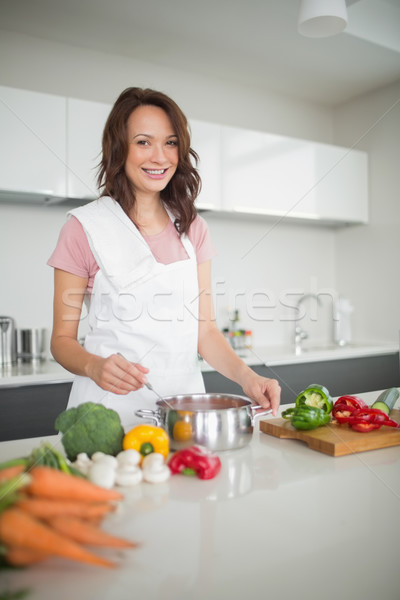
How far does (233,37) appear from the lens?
2.85m

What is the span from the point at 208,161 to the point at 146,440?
221 cm

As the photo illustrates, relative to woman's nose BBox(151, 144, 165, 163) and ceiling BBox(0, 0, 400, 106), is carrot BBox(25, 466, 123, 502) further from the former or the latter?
ceiling BBox(0, 0, 400, 106)

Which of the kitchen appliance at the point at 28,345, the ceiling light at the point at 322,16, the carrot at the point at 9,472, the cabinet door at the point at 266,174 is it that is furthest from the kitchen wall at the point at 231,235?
the carrot at the point at 9,472

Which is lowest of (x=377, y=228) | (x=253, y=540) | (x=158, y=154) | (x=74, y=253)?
(x=253, y=540)

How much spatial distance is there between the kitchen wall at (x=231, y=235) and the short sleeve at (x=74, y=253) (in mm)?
1396

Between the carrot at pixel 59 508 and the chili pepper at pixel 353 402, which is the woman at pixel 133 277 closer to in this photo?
the chili pepper at pixel 353 402

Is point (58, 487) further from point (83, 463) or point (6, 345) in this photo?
point (6, 345)

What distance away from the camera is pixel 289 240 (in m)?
3.83

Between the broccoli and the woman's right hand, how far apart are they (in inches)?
4.2

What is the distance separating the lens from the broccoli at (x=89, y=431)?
962 mm

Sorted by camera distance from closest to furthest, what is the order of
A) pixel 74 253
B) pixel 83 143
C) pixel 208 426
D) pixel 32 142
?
pixel 208 426
pixel 74 253
pixel 32 142
pixel 83 143

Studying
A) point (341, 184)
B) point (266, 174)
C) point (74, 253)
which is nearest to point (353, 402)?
point (74, 253)

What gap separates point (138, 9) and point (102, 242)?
5.29 ft

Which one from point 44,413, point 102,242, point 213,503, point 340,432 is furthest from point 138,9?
point 213,503
